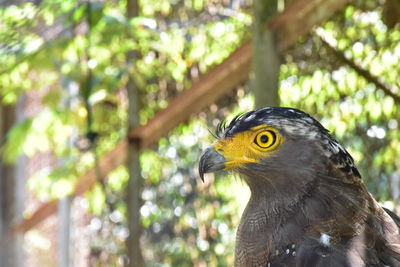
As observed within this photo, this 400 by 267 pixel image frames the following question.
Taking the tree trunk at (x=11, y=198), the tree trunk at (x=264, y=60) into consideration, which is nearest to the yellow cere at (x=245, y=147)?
the tree trunk at (x=264, y=60)

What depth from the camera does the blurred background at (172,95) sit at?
10.6ft

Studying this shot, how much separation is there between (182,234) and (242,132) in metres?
1.79

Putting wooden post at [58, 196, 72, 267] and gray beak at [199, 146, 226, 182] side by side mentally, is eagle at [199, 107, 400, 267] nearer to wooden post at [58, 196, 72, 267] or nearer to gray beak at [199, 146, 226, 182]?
gray beak at [199, 146, 226, 182]

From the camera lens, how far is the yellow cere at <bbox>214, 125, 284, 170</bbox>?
2613 millimetres

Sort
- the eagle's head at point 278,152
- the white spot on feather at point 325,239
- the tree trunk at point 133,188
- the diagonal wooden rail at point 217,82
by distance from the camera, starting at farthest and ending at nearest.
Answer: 1. the tree trunk at point 133,188
2. the diagonal wooden rail at point 217,82
3. the eagle's head at point 278,152
4. the white spot on feather at point 325,239

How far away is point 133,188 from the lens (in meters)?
4.25

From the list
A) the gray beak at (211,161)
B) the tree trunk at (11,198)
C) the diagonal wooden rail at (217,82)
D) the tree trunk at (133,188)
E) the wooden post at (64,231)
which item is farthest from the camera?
the tree trunk at (11,198)

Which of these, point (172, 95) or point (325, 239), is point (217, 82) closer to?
point (172, 95)

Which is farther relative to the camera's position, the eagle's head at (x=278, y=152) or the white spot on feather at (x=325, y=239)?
the eagle's head at (x=278, y=152)

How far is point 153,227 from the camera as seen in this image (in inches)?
173

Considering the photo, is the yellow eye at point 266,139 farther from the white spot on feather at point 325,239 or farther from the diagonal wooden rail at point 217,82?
the diagonal wooden rail at point 217,82

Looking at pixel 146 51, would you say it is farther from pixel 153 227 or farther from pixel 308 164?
pixel 308 164

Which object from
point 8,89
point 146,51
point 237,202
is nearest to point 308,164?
point 237,202

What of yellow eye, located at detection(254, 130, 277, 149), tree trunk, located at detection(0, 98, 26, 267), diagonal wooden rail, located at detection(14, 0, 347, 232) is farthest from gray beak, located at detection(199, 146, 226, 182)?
tree trunk, located at detection(0, 98, 26, 267)
